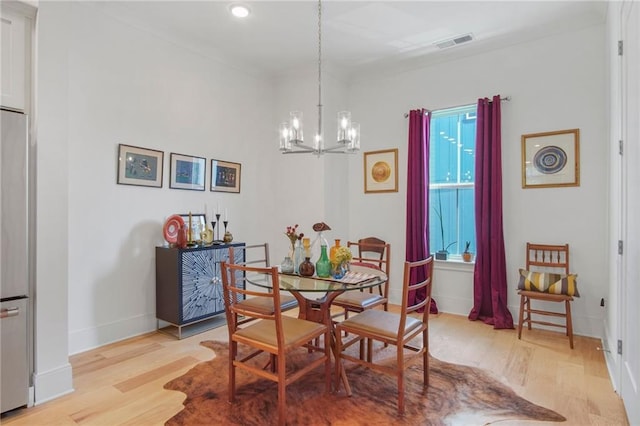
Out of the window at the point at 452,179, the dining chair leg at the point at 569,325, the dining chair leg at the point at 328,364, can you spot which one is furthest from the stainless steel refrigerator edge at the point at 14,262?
the dining chair leg at the point at 569,325

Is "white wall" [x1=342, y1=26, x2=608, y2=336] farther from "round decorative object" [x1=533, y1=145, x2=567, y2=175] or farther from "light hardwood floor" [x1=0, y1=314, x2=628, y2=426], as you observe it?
"light hardwood floor" [x1=0, y1=314, x2=628, y2=426]

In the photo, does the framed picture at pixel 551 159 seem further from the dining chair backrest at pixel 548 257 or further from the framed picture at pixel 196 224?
the framed picture at pixel 196 224

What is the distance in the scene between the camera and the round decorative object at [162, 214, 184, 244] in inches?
141

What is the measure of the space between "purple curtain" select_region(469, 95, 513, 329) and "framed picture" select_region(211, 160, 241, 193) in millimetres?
2804

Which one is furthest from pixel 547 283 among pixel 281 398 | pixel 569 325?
pixel 281 398

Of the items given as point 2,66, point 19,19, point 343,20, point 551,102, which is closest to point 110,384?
point 2,66

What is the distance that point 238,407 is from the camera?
2.23 metres

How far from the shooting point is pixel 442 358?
2.98 metres

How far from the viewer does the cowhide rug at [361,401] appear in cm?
211

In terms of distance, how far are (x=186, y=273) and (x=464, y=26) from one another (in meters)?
3.60

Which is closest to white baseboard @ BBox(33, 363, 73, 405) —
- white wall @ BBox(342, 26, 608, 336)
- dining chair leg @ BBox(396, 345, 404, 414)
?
dining chair leg @ BBox(396, 345, 404, 414)

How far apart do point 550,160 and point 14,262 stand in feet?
14.7

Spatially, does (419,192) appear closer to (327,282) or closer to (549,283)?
(549,283)

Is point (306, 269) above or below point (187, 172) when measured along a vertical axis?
below
